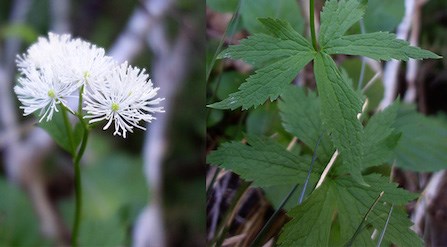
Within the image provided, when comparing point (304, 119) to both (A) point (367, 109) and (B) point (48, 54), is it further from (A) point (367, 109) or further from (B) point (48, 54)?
(B) point (48, 54)

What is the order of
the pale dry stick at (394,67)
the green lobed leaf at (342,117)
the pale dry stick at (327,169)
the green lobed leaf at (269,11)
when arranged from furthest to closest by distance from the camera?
1. the pale dry stick at (394,67)
2. the green lobed leaf at (269,11)
3. the pale dry stick at (327,169)
4. the green lobed leaf at (342,117)

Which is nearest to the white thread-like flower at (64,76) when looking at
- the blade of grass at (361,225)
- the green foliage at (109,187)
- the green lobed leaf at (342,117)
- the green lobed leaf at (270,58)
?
the green lobed leaf at (270,58)

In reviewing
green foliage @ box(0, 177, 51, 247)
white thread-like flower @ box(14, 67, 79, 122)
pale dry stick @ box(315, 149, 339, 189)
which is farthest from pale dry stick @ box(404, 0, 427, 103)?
green foliage @ box(0, 177, 51, 247)

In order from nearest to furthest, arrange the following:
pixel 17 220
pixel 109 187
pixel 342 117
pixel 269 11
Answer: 1. pixel 342 117
2. pixel 269 11
3. pixel 17 220
4. pixel 109 187

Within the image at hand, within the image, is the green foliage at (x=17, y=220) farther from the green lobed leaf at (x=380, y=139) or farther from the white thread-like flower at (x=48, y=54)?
the green lobed leaf at (x=380, y=139)

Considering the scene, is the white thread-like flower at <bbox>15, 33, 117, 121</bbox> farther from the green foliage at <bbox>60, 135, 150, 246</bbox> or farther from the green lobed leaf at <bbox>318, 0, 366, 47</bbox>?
the green foliage at <bbox>60, 135, 150, 246</bbox>

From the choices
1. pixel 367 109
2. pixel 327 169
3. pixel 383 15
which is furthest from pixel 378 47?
pixel 383 15
